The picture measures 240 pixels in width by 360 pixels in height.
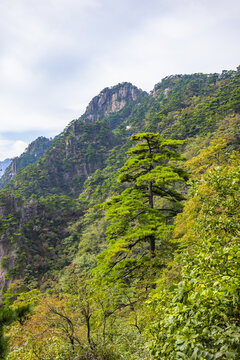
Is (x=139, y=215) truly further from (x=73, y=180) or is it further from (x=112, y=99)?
(x=112, y=99)

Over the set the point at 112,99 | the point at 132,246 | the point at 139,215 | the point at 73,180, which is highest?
the point at 112,99

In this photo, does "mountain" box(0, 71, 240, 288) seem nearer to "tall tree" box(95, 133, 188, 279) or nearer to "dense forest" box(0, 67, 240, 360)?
"dense forest" box(0, 67, 240, 360)

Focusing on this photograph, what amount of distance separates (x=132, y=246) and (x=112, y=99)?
124 meters

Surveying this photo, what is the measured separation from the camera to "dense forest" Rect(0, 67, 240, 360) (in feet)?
7.68

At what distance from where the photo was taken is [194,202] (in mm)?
8703

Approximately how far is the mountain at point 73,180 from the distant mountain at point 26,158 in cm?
3205

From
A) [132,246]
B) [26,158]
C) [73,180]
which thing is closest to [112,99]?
[26,158]

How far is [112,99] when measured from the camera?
123 m

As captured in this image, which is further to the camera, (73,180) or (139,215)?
(73,180)

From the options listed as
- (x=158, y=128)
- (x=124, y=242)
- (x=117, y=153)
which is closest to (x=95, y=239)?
(x=124, y=242)

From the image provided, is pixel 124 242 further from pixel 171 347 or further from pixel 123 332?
pixel 171 347

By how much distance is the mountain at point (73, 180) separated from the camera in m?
28.8

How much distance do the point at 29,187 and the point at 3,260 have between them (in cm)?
3217

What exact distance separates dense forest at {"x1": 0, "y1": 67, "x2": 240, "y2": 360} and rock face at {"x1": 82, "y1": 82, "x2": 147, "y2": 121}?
134 feet
